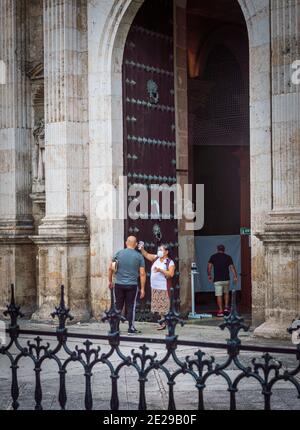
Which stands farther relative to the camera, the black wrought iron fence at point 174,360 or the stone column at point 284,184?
the stone column at point 284,184

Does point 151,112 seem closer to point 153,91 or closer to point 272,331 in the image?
point 153,91

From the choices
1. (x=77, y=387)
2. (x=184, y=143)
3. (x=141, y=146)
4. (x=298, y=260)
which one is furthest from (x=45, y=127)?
(x=77, y=387)

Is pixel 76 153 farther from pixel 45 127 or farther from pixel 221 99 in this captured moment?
pixel 221 99

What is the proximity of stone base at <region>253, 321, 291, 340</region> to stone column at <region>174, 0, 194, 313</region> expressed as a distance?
4.16 metres

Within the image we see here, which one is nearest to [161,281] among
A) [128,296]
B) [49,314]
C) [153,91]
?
[128,296]

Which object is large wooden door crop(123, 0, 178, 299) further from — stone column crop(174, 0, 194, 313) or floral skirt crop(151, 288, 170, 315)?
floral skirt crop(151, 288, 170, 315)

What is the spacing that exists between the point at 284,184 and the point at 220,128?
7195mm

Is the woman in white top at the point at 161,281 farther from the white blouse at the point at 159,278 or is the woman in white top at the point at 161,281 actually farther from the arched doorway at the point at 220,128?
the arched doorway at the point at 220,128

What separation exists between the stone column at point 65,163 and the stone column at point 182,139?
A: 2037mm

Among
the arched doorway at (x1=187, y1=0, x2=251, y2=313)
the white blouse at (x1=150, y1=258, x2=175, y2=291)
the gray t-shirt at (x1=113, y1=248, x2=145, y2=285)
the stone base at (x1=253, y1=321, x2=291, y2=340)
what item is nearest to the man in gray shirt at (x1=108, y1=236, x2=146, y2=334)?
the gray t-shirt at (x1=113, y1=248, x2=145, y2=285)

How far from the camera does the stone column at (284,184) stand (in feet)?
40.1

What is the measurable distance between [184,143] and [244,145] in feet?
12.0

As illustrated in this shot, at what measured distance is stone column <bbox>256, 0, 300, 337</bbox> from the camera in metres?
12.2

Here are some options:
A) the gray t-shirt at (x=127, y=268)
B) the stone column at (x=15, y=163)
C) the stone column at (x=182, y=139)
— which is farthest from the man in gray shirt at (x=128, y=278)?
the stone column at (x=15, y=163)
